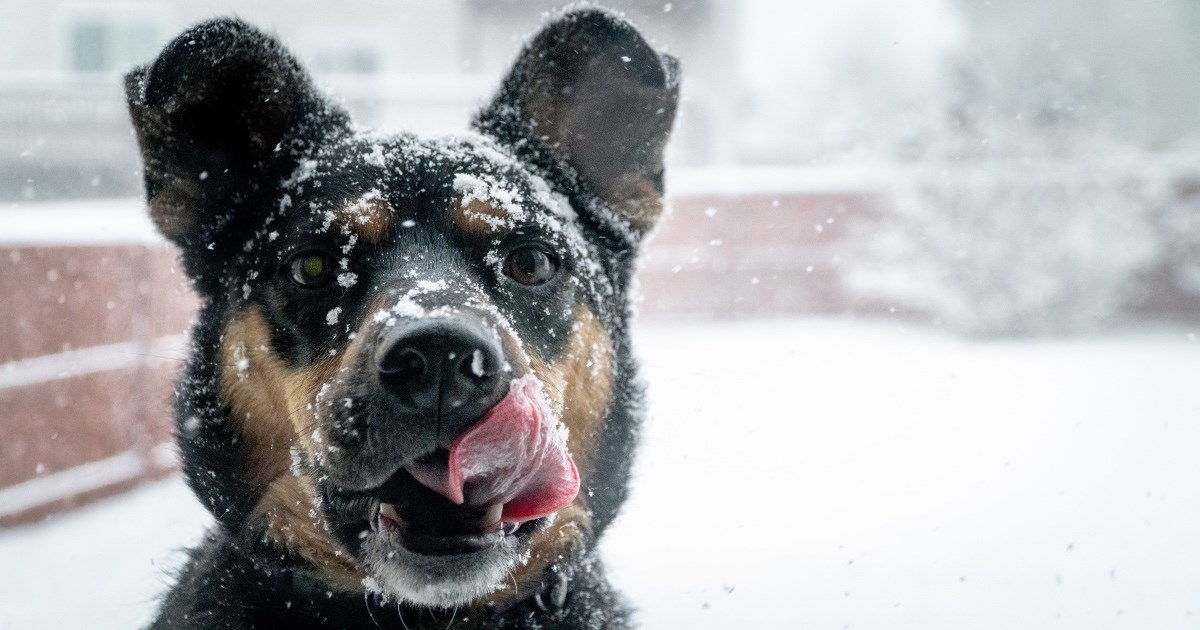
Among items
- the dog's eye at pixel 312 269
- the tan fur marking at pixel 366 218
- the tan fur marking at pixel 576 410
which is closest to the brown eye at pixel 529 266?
the tan fur marking at pixel 576 410

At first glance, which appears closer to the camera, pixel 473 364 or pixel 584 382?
pixel 473 364

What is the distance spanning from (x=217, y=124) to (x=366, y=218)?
28.2 inches

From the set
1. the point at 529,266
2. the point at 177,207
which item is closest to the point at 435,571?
the point at 529,266

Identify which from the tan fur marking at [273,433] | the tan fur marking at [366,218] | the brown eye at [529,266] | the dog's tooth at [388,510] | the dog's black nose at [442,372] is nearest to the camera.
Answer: the dog's black nose at [442,372]

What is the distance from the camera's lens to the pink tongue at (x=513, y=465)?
190cm

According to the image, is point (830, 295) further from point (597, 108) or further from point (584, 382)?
point (584, 382)

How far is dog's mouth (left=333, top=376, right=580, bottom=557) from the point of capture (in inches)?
→ 75.1

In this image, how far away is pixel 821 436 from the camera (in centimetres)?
736

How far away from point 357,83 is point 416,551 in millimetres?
15643

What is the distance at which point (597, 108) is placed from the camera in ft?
10.0

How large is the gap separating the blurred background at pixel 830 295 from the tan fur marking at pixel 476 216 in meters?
0.55

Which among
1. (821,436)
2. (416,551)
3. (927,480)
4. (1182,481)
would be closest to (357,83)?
(821,436)

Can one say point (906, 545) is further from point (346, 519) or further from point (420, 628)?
point (346, 519)

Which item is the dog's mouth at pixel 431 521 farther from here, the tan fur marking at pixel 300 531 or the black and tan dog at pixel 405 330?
the tan fur marking at pixel 300 531
